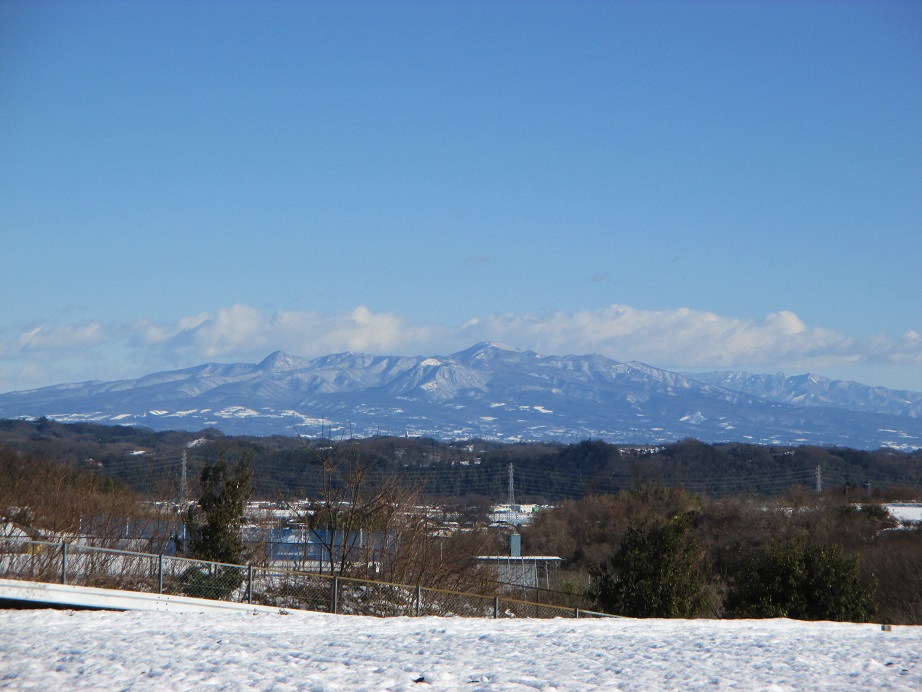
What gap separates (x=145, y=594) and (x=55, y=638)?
21.9 ft

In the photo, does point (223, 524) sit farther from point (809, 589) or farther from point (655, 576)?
point (809, 589)

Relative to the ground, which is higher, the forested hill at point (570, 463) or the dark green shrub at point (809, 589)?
the forested hill at point (570, 463)

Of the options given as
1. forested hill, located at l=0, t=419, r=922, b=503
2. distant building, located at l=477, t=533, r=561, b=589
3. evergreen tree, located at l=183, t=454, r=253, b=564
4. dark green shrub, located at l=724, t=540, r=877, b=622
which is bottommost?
distant building, located at l=477, t=533, r=561, b=589

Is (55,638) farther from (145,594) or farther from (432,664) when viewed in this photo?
(145,594)

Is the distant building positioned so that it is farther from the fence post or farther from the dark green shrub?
the fence post

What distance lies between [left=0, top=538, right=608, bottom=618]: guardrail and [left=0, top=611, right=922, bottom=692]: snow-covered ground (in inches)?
155

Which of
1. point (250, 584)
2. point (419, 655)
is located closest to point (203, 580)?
point (250, 584)

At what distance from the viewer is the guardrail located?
70.6ft

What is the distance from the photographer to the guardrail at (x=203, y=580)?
2153 cm

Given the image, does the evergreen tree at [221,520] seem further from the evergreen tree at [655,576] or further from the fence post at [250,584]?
the evergreen tree at [655,576]

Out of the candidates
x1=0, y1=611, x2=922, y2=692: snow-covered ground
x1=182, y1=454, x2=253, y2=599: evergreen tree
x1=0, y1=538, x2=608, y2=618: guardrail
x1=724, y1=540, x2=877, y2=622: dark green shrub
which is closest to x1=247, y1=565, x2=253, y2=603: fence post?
x1=0, y1=538, x2=608, y2=618: guardrail

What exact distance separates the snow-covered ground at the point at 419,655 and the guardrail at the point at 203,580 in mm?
3940

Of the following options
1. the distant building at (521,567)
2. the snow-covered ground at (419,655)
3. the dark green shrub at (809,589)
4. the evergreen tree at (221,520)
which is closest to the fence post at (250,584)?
the snow-covered ground at (419,655)

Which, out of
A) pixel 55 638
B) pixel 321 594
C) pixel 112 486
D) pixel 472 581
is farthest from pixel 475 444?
pixel 55 638
